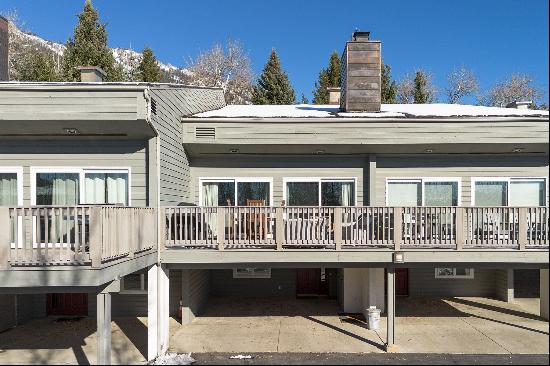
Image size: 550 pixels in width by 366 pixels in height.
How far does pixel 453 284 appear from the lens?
11.5 m

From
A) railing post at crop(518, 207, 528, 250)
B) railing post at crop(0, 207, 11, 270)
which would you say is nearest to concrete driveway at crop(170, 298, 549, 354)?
railing post at crop(518, 207, 528, 250)

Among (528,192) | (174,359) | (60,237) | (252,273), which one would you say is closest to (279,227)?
(174,359)

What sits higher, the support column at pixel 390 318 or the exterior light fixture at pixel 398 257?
the exterior light fixture at pixel 398 257

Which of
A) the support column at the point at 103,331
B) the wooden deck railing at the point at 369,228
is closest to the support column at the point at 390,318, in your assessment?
the wooden deck railing at the point at 369,228

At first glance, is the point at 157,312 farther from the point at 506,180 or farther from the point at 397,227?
the point at 506,180

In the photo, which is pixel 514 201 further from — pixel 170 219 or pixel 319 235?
pixel 170 219

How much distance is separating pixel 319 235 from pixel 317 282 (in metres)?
4.73

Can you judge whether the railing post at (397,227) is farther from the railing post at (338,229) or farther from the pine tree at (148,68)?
the pine tree at (148,68)

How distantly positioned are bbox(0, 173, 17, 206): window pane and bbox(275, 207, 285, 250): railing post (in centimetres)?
669

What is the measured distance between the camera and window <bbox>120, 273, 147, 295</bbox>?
9.80 m

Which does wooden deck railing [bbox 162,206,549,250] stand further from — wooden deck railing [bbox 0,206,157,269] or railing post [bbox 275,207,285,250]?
wooden deck railing [bbox 0,206,157,269]

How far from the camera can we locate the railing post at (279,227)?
296 inches

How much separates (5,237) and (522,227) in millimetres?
9746

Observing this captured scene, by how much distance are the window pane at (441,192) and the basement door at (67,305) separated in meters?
10.5
